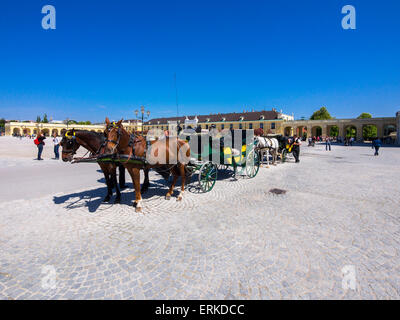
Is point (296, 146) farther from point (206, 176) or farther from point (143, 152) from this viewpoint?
point (143, 152)

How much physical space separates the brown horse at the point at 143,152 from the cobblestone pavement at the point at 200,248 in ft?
2.89

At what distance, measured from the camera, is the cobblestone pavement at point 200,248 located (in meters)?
2.33

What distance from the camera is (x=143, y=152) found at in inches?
194

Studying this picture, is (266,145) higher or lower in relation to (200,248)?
higher

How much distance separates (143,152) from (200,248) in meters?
2.73

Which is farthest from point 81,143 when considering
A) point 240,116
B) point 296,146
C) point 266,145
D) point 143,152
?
point 240,116

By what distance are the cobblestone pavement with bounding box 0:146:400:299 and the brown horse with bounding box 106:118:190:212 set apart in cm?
88

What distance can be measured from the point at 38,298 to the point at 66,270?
448 millimetres

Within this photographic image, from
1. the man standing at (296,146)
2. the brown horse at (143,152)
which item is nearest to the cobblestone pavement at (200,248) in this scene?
the brown horse at (143,152)

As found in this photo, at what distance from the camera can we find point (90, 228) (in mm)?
3811

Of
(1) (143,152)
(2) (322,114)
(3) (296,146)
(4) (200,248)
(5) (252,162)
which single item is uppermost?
(2) (322,114)

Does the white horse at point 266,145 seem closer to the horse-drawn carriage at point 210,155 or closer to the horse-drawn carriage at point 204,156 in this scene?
the horse-drawn carriage at point 204,156
